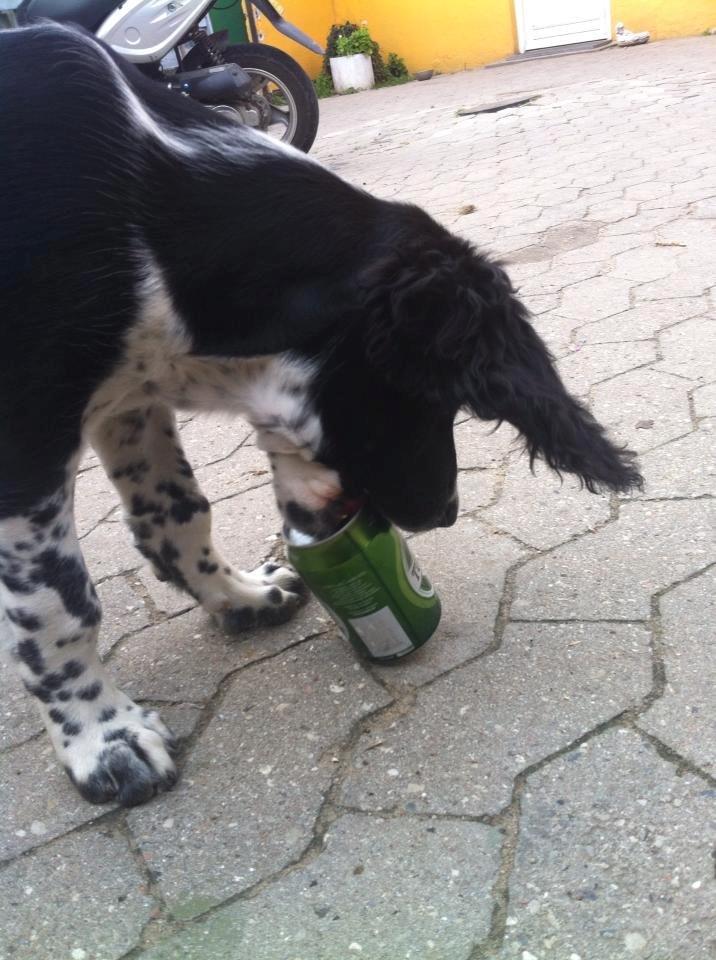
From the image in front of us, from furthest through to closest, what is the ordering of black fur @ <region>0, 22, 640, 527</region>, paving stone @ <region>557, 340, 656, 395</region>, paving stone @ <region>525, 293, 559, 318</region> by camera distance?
1. paving stone @ <region>525, 293, 559, 318</region>
2. paving stone @ <region>557, 340, 656, 395</region>
3. black fur @ <region>0, 22, 640, 527</region>

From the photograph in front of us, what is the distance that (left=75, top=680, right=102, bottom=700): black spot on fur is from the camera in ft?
6.79

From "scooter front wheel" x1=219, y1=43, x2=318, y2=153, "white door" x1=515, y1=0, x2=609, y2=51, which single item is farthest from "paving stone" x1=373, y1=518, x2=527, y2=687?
"white door" x1=515, y1=0, x2=609, y2=51

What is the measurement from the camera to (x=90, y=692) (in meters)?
2.08

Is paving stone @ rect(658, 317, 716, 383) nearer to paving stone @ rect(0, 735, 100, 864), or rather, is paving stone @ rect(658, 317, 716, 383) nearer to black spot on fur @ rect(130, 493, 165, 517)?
black spot on fur @ rect(130, 493, 165, 517)

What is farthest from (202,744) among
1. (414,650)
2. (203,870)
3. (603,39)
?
(603,39)

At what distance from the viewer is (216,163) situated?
1.91m

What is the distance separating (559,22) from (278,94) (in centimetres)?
694

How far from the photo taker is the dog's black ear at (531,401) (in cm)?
178

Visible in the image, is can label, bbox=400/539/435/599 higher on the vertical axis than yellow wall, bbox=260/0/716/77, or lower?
lower

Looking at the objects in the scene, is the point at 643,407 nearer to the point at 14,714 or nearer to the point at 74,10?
the point at 14,714

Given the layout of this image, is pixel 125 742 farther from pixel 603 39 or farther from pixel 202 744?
pixel 603 39

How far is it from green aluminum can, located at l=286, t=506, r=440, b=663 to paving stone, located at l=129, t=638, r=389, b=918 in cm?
13

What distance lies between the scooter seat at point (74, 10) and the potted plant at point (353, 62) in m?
8.39

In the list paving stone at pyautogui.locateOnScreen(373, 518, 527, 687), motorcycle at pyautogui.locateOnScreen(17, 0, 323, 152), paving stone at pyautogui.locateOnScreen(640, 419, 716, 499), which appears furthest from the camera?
motorcycle at pyautogui.locateOnScreen(17, 0, 323, 152)
